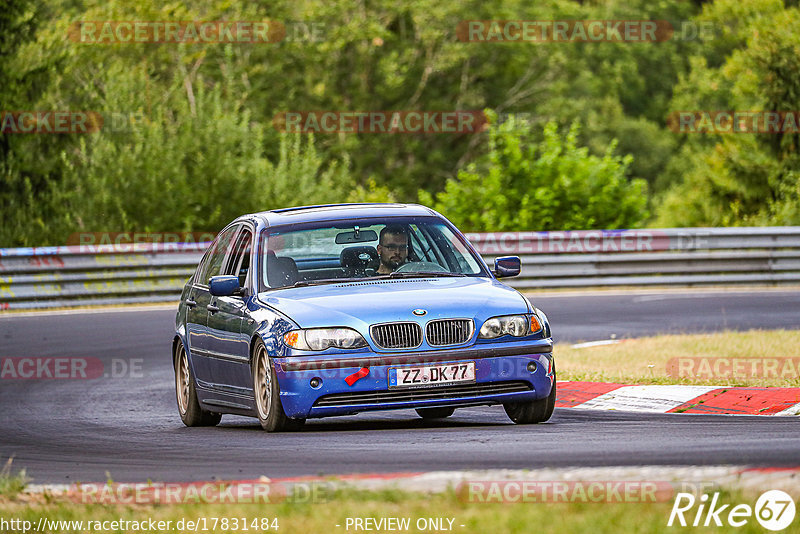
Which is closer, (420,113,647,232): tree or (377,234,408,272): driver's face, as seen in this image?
(377,234,408,272): driver's face

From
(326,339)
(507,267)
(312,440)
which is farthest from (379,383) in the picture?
(507,267)

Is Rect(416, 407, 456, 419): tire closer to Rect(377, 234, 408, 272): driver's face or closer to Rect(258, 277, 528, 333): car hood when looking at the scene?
Rect(377, 234, 408, 272): driver's face

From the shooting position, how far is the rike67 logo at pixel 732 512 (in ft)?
17.4

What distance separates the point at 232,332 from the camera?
10156mm

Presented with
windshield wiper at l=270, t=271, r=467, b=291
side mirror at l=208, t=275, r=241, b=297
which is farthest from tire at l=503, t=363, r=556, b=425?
side mirror at l=208, t=275, r=241, b=297

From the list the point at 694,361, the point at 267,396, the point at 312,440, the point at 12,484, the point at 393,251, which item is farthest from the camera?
the point at 694,361

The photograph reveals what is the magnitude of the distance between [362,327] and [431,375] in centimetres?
53

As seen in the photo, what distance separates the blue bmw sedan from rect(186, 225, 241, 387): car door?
2 cm

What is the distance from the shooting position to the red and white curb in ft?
34.3

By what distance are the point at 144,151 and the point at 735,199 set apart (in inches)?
672

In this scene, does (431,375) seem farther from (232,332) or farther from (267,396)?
(232,332)

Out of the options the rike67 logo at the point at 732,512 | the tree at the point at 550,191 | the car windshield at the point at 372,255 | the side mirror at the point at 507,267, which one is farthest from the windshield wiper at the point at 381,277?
the tree at the point at 550,191

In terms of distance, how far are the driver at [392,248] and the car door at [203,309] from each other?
4.60 feet

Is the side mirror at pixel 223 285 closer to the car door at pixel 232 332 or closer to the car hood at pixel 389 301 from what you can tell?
the car door at pixel 232 332
